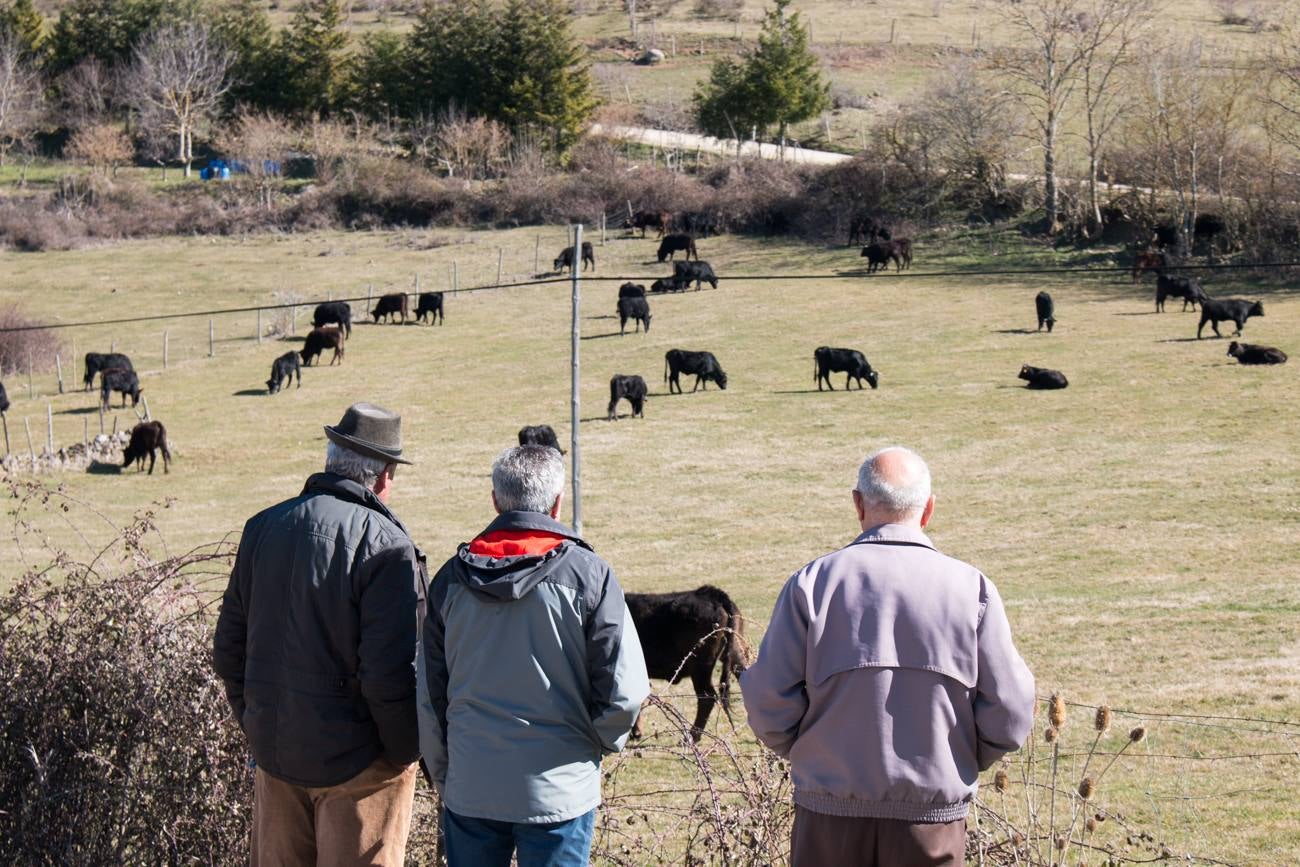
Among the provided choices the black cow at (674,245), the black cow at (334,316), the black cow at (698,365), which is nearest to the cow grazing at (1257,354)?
the black cow at (698,365)

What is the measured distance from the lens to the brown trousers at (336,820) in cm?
462

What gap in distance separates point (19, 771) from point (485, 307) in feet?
135

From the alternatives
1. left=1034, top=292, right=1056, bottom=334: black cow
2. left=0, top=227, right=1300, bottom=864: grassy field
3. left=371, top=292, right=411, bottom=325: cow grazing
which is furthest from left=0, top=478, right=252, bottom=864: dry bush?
→ left=371, top=292, right=411, bottom=325: cow grazing

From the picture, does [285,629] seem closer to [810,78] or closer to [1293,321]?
[1293,321]

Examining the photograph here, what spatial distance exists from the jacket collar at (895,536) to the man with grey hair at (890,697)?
26mm

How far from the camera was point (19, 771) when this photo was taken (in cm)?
544

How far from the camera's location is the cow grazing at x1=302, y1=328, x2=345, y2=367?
38.5 meters

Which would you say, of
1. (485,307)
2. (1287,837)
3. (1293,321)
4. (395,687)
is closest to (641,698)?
(395,687)

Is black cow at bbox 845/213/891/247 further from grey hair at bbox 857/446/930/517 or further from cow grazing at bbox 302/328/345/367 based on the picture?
grey hair at bbox 857/446/930/517

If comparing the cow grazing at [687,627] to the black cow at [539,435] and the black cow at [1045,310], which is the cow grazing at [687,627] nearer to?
the black cow at [539,435]

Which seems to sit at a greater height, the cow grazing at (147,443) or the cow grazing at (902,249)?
the cow grazing at (902,249)

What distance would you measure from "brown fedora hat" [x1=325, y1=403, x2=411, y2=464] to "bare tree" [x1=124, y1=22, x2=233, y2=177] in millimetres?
79942

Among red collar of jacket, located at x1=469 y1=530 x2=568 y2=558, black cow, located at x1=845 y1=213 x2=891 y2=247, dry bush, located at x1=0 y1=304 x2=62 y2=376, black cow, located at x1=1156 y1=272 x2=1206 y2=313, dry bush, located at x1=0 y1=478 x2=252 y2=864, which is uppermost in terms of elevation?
red collar of jacket, located at x1=469 y1=530 x2=568 y2=558

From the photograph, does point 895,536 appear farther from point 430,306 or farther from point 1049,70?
point 1049,70
